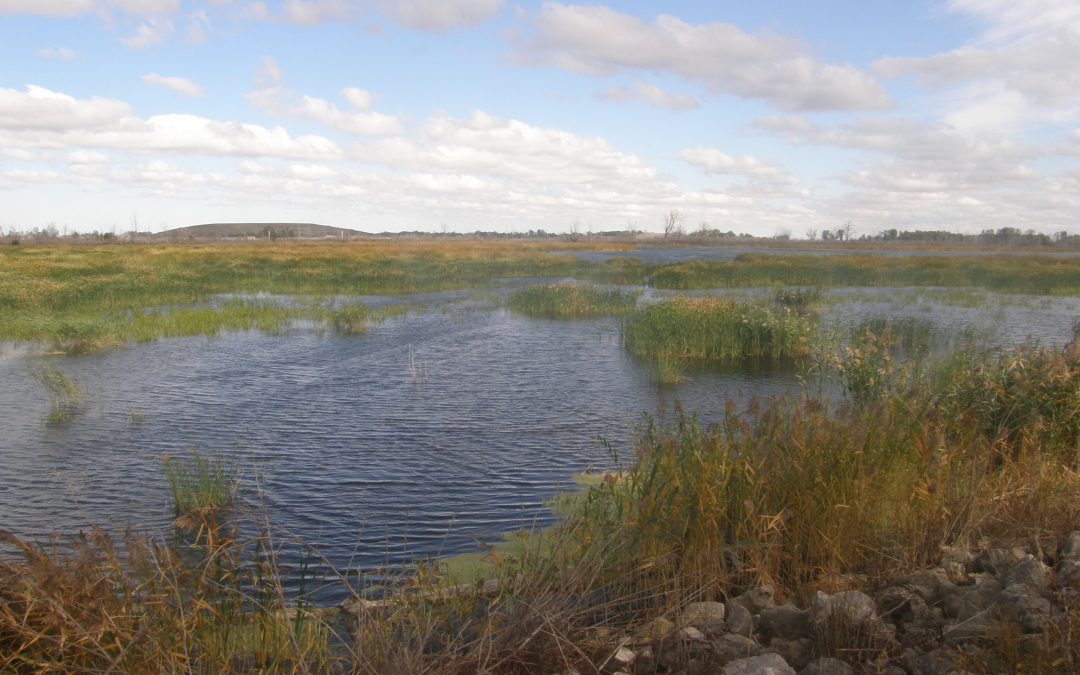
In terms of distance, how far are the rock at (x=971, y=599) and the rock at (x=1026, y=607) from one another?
0.28ft

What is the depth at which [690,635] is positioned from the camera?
4.48 meters

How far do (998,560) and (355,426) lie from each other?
9.57 m

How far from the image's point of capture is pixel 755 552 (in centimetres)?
554

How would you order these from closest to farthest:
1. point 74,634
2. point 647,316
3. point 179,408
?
point 74,634 < point 179,408 < point 647,316

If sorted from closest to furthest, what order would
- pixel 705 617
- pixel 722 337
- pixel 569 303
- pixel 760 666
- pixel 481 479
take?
pixel 760 666
pixel 705 617
pixel 481 479
pixel 722 337
pixel 569 303

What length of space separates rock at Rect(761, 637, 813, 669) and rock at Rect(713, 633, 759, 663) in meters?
0.07

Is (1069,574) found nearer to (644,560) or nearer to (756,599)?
(756,599)

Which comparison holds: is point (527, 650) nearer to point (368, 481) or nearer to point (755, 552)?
point (755, 552)

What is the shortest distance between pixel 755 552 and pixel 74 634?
4.19 m

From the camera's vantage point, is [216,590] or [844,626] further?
[216,590]

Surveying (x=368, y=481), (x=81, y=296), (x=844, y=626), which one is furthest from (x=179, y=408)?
(x=81, y=296)

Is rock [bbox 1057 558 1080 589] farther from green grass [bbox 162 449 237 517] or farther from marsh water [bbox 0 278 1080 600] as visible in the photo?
green grass [bbox 162 449 237 517]

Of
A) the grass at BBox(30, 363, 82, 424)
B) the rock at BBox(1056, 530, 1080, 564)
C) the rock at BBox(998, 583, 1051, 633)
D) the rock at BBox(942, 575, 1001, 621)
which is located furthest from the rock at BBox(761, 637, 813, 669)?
the grass at BBox(30, 363, 82, 424)

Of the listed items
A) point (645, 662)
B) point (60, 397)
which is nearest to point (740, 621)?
point (645, 662)
